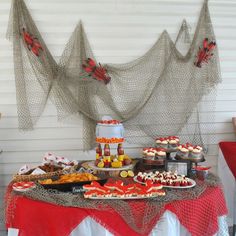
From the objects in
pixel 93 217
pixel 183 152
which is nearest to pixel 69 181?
pixel 93 217

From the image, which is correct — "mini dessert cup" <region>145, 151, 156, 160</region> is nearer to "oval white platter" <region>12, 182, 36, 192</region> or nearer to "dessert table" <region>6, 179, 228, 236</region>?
"dessert table" <region>6, 179, 228, 236</region>

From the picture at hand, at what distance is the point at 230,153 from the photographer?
3.63 meters

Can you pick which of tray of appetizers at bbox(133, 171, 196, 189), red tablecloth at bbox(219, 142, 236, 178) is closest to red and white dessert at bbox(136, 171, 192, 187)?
tray of appetizers at bbox(133, 171, 196, 189)

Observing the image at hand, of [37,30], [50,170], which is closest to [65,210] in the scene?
[50,170]

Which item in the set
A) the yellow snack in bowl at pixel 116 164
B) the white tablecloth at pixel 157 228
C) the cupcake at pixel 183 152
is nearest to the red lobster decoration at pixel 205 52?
the cupcake at pixel 183 152

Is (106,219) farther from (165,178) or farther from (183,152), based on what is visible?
(183,152)

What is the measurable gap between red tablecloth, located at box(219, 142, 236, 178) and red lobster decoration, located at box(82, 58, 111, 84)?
140 cm

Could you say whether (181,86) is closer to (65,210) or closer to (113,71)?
(113,71)

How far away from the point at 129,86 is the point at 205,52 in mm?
864

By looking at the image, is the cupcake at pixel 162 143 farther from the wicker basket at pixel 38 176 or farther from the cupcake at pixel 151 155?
the wicker basket at pixel 38 176

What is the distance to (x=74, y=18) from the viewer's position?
362 cm

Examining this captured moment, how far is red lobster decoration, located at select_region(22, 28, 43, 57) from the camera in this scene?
3.47 m

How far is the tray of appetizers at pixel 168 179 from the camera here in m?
2.54

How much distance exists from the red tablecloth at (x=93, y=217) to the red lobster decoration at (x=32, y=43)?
1627 millimetres
